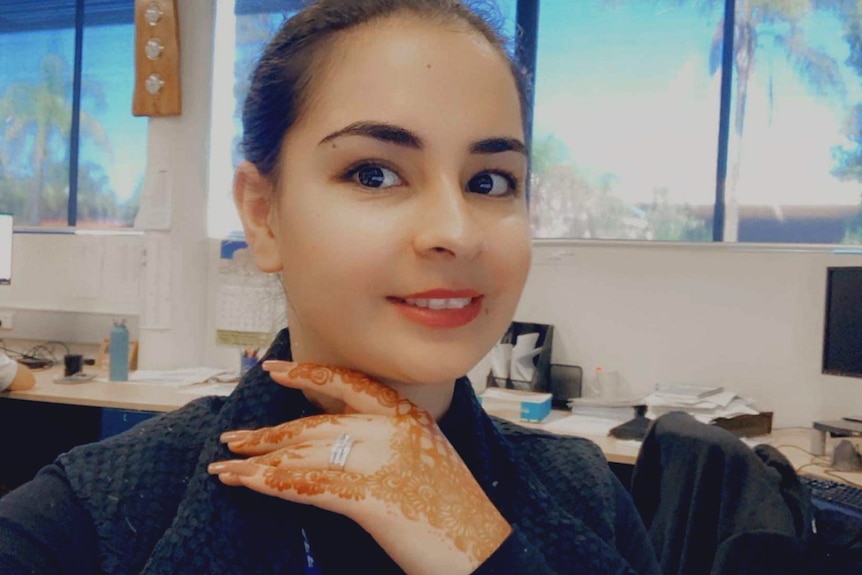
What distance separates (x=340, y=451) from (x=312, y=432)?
0.04 metres

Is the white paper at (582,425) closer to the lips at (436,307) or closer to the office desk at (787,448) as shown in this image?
the office desk at (787,448)

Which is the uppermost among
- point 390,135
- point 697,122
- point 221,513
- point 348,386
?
point 697,122

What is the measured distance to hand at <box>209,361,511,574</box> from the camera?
2.12 feet

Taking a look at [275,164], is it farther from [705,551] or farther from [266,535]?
[705,551]

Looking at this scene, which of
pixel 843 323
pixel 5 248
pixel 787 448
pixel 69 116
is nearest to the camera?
pixel 787 448

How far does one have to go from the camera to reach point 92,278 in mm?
3197

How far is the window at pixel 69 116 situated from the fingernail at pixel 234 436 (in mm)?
3266

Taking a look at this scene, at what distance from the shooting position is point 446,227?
66 cm

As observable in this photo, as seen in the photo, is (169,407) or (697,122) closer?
(169,407)

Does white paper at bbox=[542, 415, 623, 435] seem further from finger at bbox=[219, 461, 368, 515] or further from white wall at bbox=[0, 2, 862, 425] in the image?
finger at bbox=[219, 461, 368, 515]

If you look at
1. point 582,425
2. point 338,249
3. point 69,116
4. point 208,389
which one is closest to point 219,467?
point 338,249

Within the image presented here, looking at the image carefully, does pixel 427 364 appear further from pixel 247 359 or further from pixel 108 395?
pixel 247 359

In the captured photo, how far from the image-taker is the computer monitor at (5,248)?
10.1 feet

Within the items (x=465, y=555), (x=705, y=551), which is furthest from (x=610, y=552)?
(x=705, y=551)
